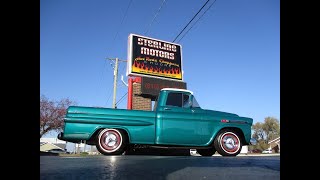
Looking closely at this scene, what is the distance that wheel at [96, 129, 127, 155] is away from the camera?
738 centimetres

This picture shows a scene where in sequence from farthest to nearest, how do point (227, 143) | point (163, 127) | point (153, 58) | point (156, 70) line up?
point (153, 58) < point (156, 70) < point (227, 143) < point (163, 127)

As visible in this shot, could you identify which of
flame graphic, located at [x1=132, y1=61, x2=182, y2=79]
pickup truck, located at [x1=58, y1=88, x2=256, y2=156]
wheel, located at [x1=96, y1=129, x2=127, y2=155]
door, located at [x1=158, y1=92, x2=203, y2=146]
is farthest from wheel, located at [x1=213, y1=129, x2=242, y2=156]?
flame graphic, located at [x1=132, y1=61, x2=182, y2=79]

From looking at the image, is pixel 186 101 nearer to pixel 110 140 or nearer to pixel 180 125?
pixel 180 125

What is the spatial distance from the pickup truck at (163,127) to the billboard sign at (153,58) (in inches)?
408

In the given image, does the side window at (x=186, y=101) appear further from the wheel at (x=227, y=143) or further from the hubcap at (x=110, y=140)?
the hubcap at (x=110, y=140)

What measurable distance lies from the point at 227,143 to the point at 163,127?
1.64 m

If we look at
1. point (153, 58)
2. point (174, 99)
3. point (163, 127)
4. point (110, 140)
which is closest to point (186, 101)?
point (174, 99)

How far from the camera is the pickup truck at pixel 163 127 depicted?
7367 millimetres

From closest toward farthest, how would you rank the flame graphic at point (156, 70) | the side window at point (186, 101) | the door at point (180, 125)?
the door at point (180, 125) → the side window at point (186, 101) → the flame graphic at point (156, 70)

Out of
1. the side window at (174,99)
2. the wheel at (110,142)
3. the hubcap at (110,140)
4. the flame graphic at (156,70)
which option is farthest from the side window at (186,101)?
the flame graphic at (156,70)

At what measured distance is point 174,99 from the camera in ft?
27.4
